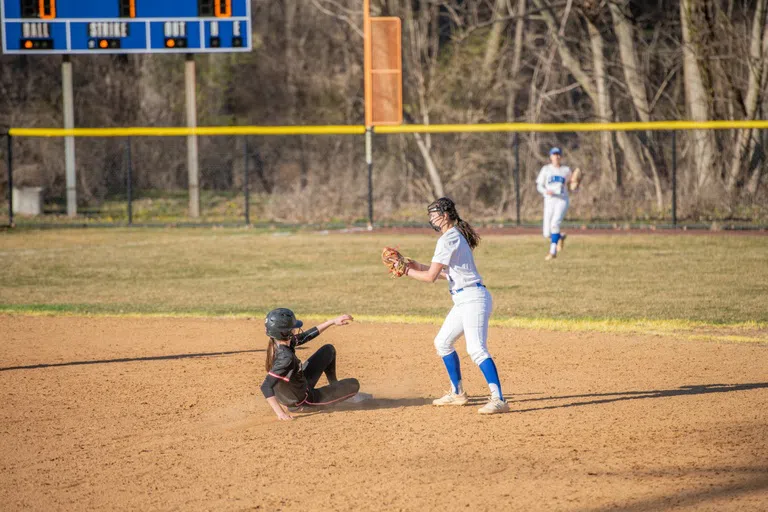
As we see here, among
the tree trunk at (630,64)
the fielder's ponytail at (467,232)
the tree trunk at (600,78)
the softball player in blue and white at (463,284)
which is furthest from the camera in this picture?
the tree trunk at (600,78)

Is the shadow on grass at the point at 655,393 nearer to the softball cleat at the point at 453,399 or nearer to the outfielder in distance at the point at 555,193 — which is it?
the softball cleat at the point at 453,399

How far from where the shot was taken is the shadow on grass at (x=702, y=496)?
4984 mm

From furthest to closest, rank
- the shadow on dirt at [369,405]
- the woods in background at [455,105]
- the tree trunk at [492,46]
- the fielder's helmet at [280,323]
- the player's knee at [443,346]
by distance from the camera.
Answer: the tree trunk at [492,46], the woods in background at [455,105], the shadow on dirt at [369,405], the player's knee at [443,346], the fielder's helmet at [280,323]

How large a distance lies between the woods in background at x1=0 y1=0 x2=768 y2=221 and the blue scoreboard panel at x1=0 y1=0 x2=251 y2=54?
4.96m

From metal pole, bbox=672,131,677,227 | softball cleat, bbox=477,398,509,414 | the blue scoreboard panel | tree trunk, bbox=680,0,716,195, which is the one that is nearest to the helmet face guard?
softball cleat, bbox=477,398,509,414

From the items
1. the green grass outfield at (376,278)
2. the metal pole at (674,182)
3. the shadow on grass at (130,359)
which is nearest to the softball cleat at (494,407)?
the shadow on grass at (130,359)

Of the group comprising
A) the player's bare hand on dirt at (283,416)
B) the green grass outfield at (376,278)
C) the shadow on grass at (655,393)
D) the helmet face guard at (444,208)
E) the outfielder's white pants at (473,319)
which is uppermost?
the helmet face guard at (444,208)

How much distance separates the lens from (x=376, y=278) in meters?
15.5

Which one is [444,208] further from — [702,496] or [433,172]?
[433,172]

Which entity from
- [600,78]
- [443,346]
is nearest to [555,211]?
[443,346]

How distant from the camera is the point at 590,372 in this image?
858cm

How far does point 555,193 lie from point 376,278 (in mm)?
3999

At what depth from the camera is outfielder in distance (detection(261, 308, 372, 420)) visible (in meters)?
6.77

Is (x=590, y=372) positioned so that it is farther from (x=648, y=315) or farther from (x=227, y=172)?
(x=227, y=172)
